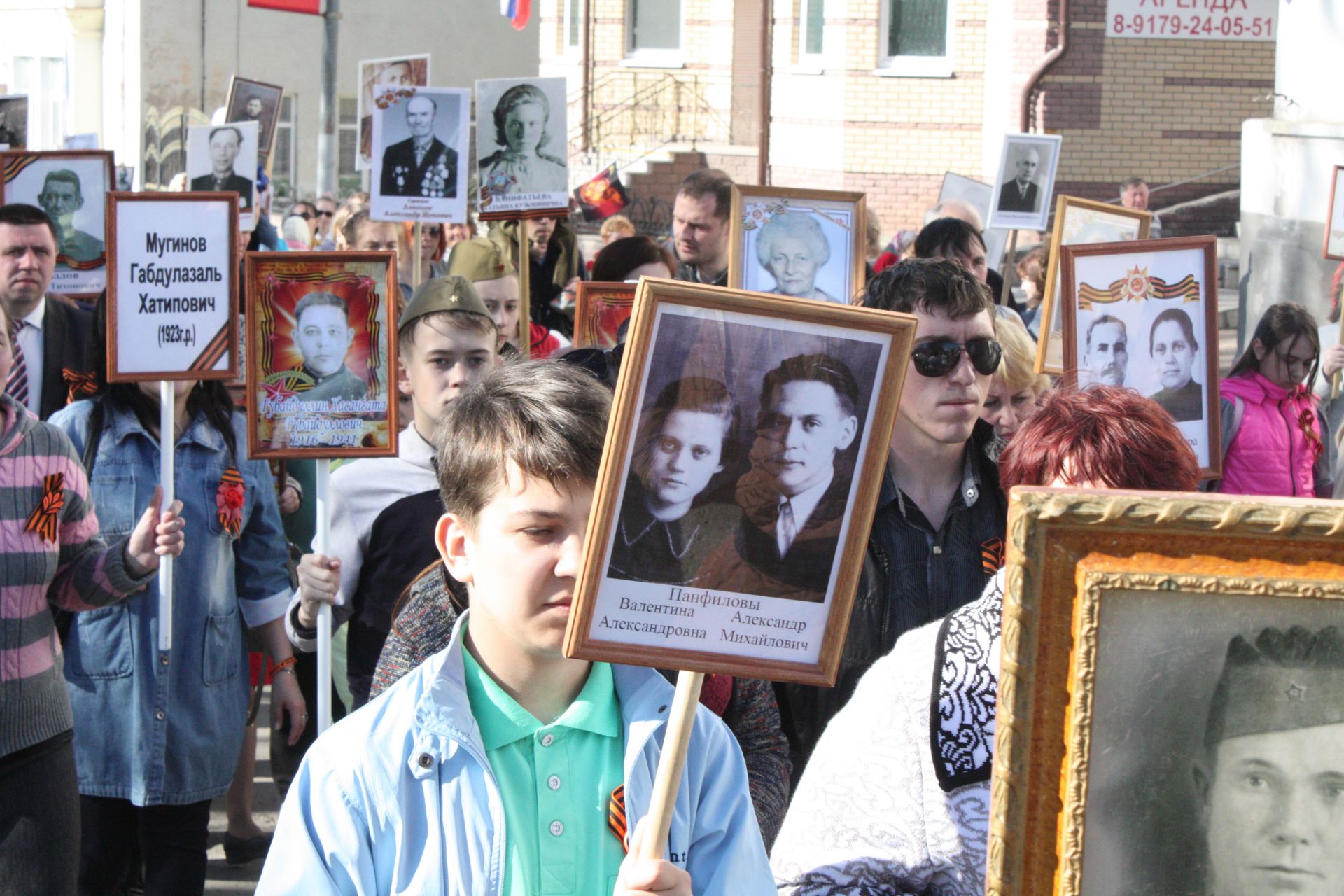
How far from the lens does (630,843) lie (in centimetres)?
198

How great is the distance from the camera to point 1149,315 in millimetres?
4426

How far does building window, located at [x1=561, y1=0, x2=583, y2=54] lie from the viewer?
104 feet

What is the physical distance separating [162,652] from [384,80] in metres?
4.66

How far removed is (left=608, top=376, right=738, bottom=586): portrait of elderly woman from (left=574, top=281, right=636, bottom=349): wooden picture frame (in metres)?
3.92

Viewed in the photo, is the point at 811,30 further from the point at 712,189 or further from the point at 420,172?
the point at 712,189

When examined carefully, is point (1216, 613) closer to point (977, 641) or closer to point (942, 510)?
point (977, 641)

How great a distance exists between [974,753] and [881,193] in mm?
22687

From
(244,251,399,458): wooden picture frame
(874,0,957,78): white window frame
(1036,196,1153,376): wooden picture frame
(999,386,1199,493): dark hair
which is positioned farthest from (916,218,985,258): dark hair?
(874,0,957,78): white window frame

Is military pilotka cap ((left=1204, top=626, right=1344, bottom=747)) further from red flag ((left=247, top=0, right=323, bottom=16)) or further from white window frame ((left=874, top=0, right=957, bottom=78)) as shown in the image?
white window frame ((left=874, top=0, right=957, bottom=78))

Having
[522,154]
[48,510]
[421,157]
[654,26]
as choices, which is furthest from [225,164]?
[654,26]

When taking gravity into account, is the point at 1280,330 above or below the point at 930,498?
above

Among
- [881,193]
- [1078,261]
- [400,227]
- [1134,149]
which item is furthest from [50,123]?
[1078,261]

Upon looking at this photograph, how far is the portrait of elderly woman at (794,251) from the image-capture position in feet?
17.0

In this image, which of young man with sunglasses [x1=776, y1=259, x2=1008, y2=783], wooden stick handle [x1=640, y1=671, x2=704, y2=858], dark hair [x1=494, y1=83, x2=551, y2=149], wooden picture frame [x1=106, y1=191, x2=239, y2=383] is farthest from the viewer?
dark hair [x1=494, y1=83, x2=551, y2=149]
